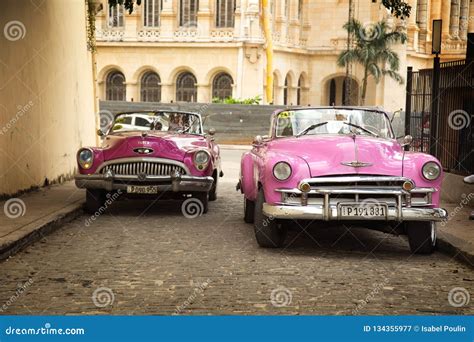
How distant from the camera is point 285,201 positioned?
8.44m

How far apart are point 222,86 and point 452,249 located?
42775 millimetres

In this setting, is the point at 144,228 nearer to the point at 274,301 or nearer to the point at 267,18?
the point at 274,301

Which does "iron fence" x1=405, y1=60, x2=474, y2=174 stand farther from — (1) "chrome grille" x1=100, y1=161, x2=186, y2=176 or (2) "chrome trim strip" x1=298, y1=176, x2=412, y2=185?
(2) "chrome trim strip" x1=298, y1=176, x2=412, y2=185

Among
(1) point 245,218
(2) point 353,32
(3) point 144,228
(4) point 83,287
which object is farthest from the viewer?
(2) point 353,32

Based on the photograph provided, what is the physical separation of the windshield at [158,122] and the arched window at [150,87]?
3947cm

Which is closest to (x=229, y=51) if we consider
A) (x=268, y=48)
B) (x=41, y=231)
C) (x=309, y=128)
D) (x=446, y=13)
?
(x=268, y=48)

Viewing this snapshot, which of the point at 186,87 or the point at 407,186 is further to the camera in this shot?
the point at 186,87

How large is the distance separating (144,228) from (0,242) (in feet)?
8.23

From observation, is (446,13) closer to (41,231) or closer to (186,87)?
(186,87)

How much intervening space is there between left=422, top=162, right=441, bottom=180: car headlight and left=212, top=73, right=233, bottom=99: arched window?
139 feet

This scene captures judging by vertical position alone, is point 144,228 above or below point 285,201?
below

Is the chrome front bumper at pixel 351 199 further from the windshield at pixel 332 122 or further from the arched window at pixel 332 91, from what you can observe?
the arched window at pixel 332 91

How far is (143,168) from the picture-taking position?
1141cm

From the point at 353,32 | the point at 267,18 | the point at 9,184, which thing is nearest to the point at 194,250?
the point at 9,184
